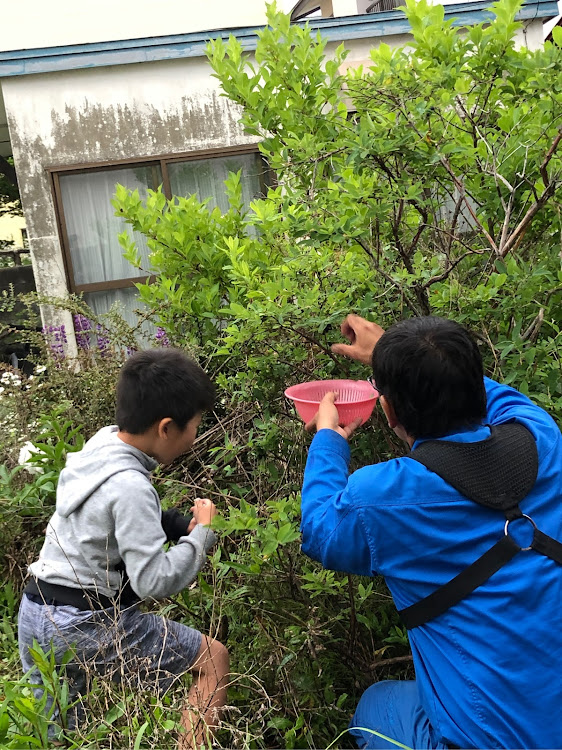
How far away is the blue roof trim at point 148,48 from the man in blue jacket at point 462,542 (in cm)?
551

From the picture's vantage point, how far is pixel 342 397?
7.15ft

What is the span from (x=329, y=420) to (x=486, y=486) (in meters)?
0.48

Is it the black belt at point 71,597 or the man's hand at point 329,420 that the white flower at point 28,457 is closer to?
the black belt at point 71,597

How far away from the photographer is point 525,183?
249 cm

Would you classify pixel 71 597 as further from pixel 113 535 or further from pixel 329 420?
pixel 329 420

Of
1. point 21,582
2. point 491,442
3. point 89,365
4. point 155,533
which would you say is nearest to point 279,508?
point 155,533

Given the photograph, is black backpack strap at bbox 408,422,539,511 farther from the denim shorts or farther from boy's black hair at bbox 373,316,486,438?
the denim shorts

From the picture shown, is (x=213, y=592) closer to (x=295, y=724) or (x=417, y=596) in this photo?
(x=295, y=724)

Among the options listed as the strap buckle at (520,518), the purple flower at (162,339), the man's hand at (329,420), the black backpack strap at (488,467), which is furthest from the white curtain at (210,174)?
the strap buckle at (520,518)

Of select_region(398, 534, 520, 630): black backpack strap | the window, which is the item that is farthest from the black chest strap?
the window

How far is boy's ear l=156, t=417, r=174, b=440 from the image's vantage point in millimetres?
2129

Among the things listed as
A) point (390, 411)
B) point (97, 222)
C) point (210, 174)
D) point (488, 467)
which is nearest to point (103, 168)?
point (97, 222)

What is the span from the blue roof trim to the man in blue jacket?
551 cm

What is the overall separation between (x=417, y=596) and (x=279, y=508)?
50 centimetres
